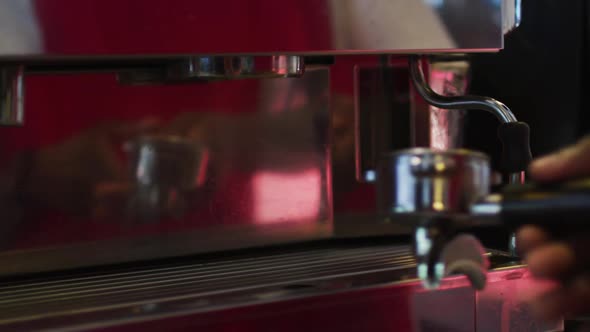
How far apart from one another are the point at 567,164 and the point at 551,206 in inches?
0.8

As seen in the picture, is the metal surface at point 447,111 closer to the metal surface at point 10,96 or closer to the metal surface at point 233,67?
the metal surface at point 233,67

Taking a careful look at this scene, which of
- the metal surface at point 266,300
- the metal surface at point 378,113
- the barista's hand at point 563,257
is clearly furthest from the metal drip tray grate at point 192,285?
the barista's hand at point 563,257

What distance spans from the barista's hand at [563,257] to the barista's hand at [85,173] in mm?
461

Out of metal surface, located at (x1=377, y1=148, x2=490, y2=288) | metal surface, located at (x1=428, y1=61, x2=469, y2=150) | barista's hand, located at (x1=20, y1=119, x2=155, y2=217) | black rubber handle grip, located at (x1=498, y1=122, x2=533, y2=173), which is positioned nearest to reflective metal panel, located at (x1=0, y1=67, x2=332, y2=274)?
barista's hand, located at (x1=20, y1=119, x2=155, y2=217)

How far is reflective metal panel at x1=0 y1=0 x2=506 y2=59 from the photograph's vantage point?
20.1 inches

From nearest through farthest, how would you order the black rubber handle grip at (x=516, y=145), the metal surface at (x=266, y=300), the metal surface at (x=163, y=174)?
the metal surface at (x=266, y=300)
the black rubber handle grip at (x=516, y=145)
the metal surface at (x=163, y=174)

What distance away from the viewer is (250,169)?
757 millimetres

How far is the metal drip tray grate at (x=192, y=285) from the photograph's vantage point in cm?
50

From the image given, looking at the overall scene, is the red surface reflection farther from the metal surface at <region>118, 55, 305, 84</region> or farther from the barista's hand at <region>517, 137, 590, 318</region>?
the barista's hand at <region>517, 137, 590, 318</region>

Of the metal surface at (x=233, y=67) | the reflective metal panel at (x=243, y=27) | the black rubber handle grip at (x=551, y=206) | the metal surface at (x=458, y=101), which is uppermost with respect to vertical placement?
the reflective metal panel at (x=243, y=27)

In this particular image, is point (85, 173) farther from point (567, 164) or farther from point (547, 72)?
point (547, 72)

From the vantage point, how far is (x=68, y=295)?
571mm

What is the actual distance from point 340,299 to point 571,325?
0.24 meters

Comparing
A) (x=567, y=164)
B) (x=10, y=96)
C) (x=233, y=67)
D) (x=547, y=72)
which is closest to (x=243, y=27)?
(x=233, y=67)
